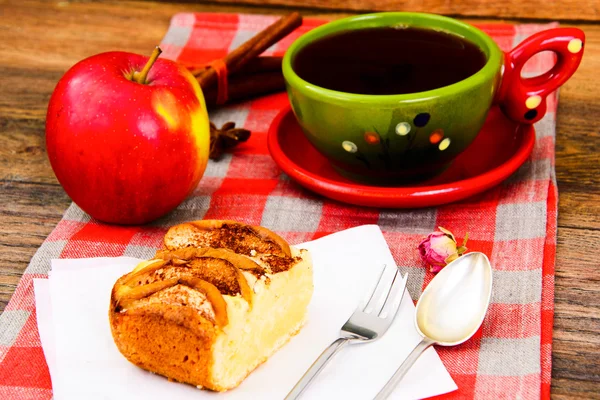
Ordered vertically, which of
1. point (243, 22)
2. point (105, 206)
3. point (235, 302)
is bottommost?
point (243, 22)

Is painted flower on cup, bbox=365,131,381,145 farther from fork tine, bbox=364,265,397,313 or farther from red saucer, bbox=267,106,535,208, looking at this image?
fork tine, bbox=364,265,397,313

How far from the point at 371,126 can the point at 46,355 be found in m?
0.51

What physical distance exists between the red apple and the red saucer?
0.54ft

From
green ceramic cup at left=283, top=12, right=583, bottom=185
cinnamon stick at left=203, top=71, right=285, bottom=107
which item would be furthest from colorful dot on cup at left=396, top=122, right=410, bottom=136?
cinnamon stick at left=203, top=71, right=285, bottom=107

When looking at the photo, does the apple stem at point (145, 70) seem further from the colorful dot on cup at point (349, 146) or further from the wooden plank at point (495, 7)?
the wooden plank at point (495, 7)

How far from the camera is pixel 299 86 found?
1145mm

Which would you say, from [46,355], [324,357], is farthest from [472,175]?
[46,355]

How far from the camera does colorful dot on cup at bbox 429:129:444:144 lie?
112 centimetres

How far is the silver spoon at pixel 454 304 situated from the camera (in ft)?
2.92

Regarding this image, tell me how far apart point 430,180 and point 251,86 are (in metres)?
0.44

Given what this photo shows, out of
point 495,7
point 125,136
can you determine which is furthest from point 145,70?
point 495,7

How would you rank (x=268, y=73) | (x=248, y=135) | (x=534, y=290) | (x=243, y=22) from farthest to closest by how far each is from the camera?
1. (x=243, y=22)
2. (x=268, y=73)
3. (x=248, y=135)
4. (x=534, y=290)

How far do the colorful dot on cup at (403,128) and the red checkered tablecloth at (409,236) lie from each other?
0.39 ft

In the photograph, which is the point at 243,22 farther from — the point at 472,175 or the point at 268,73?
the point at 472,175
